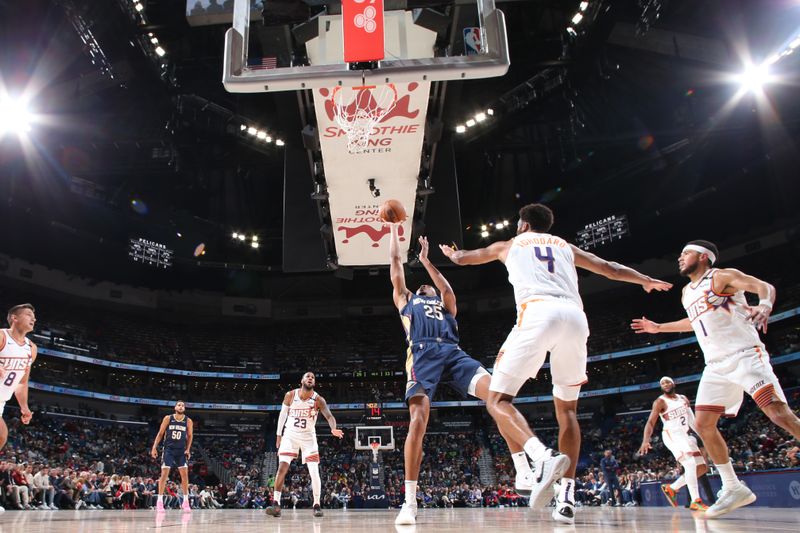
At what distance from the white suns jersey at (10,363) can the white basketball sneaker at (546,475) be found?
5.82 metres

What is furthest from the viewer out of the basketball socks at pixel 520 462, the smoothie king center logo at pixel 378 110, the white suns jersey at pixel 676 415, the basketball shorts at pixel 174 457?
the basketball shorts at pixel 174 457

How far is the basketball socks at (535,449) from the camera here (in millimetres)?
3180

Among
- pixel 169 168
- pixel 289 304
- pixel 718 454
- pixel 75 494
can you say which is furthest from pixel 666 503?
pixel 289 304

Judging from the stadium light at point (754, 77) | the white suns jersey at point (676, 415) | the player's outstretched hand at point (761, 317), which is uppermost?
the stadium light at point (754, 77)

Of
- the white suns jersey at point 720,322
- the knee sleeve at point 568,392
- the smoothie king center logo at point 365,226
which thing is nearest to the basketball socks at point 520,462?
the knee sleeve at point 568,392

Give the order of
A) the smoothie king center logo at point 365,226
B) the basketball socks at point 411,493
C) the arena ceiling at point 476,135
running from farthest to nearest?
the arena ceiling at point 476,135
the smoothie king center logo at point 365,226
the basketball socks at point 411,493

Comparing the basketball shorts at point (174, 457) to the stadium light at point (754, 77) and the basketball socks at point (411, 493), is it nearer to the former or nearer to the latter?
the basketball socks at point (411, 493)

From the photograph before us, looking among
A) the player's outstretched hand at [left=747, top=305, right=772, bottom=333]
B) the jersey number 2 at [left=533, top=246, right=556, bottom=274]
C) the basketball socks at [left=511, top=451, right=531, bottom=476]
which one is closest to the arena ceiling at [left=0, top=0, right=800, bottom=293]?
the jersey number 2 at [left=533, top=246, right=556, bottom=274]

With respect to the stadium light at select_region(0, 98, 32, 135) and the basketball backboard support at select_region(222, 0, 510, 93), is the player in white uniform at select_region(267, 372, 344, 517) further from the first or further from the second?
the stadium light at select_region(0, 98, 32, 135)

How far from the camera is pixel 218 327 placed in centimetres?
3344

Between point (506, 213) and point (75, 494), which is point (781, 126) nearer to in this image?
point (506, 213)

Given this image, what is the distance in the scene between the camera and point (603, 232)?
26797 mm

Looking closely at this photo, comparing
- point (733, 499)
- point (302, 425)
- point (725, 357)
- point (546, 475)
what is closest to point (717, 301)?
point (725, 357)

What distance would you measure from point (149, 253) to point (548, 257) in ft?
91.0
